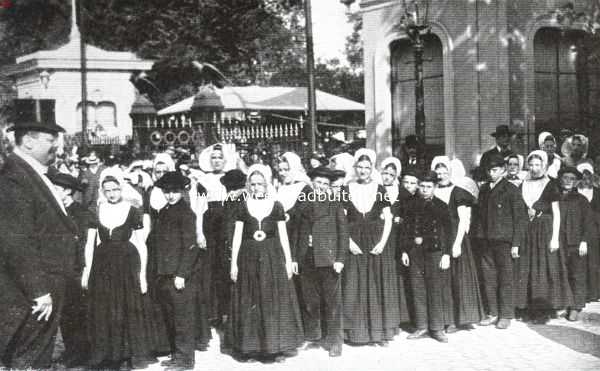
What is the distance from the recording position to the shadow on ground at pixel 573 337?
7.12m

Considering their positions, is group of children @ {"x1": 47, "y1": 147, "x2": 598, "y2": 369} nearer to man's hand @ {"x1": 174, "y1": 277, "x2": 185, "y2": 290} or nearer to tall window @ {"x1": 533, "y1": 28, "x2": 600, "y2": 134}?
man's hand @ {"x1": 174, "y1": 277, "x2": 185, "y2": 290}

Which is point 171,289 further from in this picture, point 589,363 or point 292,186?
point 589,363

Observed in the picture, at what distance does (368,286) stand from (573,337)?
207 cm

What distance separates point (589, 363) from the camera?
21.2ft

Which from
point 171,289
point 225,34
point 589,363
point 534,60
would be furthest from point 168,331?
point 225,34

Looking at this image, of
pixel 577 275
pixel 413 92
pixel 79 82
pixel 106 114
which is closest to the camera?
pixel 577 275

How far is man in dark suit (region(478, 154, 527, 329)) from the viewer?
829 centimetres

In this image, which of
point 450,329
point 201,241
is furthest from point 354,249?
point 201,241

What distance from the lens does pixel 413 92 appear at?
14180 mm

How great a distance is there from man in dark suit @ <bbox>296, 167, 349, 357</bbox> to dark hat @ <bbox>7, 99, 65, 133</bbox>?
248 centimetres

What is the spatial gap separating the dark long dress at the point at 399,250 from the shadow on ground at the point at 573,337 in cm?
135

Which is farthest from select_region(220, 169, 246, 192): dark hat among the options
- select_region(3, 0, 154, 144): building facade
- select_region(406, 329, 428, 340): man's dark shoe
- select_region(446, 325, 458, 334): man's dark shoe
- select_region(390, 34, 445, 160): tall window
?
select_region(3, 0, 154, 144): building facade

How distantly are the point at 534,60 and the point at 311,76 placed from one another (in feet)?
12.5

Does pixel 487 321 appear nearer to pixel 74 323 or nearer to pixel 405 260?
pixel 405 260
